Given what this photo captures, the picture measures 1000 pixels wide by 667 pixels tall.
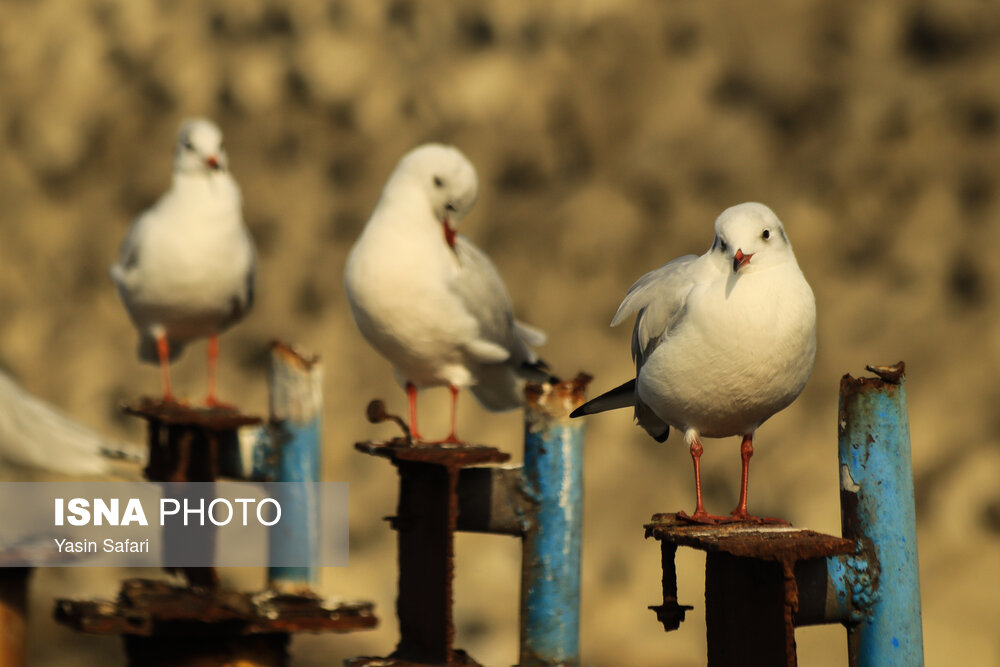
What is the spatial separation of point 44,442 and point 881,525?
2270mm

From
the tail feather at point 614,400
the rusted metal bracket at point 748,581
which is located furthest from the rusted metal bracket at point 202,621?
the rusted metal bracket at point 748,581

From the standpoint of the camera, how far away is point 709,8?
5.01 metres

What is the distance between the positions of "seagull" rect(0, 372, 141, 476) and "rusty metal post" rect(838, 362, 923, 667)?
7.16ft

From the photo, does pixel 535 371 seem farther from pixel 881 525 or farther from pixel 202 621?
pixel 881 525

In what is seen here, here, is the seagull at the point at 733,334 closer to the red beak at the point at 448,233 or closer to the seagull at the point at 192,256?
the red beak at the point at 448,233

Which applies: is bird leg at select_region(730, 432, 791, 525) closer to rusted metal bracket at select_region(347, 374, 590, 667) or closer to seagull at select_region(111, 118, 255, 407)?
rusted metal bracket at select_region(347, 374, 590, 667)

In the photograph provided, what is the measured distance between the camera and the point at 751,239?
81.1 inches

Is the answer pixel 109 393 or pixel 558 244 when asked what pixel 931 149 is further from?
pixel 109 393

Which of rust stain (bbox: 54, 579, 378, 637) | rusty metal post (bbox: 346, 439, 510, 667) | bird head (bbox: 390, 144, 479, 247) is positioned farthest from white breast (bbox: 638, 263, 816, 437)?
rust stain (bbox: 54, 579, 378, 637)

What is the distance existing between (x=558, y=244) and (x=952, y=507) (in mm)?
1925

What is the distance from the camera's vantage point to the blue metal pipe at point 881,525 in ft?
7.31

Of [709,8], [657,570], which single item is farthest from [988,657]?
[709,8]

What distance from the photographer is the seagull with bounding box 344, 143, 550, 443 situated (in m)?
3.11

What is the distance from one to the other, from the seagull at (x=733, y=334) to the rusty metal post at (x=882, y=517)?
178 mm
